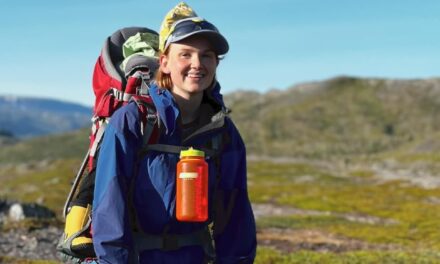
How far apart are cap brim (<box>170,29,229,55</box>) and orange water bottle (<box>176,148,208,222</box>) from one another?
1077mm

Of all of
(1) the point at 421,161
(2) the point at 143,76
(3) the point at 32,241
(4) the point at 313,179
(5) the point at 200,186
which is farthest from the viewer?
(1) the point at 421,161

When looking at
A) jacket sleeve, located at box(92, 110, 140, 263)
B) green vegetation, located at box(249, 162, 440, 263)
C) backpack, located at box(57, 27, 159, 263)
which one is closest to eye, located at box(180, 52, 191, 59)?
backpack, located at box(57, 27, 159, 263)

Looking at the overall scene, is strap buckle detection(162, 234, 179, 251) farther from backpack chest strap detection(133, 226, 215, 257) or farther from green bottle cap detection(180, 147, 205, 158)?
green bottle cap detection(180, 147, 205, 158)

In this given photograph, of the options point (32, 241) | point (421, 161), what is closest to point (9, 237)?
point (32, 241)

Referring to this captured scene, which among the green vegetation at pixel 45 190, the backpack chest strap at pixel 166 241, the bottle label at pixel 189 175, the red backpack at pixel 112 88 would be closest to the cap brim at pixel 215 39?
the red backpack at pixel 112 88

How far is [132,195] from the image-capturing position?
233 inches

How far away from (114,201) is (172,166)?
64 centimetres

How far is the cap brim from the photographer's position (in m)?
5.95

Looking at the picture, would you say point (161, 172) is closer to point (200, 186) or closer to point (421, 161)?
point (200, 186)

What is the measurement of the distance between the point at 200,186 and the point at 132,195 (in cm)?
68

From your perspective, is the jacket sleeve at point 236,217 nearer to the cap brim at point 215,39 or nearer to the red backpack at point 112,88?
the cap brim at point 215,39

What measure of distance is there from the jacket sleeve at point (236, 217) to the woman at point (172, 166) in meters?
0.01

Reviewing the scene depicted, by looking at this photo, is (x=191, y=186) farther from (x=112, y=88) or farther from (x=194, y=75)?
(x=112, y=88)

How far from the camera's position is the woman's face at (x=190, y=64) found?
607cm
